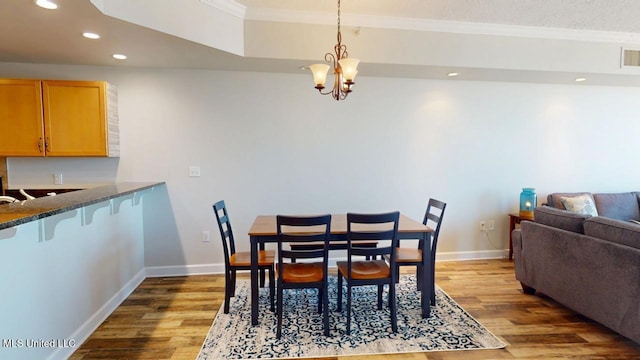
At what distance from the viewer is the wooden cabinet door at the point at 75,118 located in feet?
10.1

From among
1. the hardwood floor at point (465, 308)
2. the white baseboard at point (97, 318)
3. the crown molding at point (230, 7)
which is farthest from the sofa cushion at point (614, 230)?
the white baseboard at point (97, 318)

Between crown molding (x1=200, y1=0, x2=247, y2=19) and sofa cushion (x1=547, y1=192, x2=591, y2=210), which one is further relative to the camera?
sofa cushion (x1=547, y1=192, x2=591, y2=210)

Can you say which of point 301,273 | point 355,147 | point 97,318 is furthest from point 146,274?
point 355,147

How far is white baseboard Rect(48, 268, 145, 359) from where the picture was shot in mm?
2084

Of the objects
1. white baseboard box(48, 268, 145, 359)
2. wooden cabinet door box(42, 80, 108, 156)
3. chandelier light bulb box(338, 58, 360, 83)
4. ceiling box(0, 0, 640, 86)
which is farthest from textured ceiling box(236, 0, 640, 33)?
white baseboard box(48, 268, 145, 359)

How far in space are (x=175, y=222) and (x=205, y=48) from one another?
197 centimetres

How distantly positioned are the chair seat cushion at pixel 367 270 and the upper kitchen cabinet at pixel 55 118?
267 centimetres

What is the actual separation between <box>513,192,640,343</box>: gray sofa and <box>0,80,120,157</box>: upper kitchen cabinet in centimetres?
429

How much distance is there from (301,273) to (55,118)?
289 centimetres

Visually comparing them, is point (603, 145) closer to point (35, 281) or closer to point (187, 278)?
point (187, 278)

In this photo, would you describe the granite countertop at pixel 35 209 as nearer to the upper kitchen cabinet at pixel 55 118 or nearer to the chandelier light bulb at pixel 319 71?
the upper kitchen cabinet at pixel 55 118

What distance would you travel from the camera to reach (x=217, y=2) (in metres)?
2.83

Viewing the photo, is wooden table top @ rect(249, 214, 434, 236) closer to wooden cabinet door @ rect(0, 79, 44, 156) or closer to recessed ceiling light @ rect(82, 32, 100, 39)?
recessed ceiling light @ rect(82, 32, 100, 39)

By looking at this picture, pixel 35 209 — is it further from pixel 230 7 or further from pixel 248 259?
pixel 230 7
